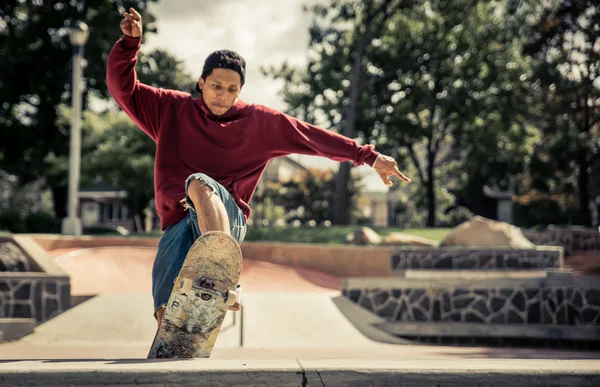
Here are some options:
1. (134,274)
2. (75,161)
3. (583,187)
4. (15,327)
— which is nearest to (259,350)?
(15,327)

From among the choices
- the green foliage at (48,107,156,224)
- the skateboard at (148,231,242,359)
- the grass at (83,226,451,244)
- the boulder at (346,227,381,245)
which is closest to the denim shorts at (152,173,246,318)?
the skateboard at (148,231,242,359)

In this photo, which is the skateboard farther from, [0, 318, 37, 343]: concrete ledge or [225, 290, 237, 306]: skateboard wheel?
[0, 318, 37, 343]: concrete ledge

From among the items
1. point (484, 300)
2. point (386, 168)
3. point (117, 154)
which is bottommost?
point (484, 300)

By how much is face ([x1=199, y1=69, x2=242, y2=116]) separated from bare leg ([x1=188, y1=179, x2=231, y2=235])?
0.64 metres

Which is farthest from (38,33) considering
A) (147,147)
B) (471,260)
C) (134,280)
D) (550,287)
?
(550,287)

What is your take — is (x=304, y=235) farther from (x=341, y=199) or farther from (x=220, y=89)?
(x=220, y=89)

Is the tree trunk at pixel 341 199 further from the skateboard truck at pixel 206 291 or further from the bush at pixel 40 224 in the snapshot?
the skateboard truck at pixel 206 291

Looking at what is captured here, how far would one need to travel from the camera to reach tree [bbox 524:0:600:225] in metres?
23.1

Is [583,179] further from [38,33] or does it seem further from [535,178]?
[38,33]

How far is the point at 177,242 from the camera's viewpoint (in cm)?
316

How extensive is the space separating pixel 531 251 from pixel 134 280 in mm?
9131

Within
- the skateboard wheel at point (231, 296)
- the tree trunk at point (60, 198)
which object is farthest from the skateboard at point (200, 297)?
the tree trunk at point (60, 198)

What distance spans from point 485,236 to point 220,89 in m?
12.6

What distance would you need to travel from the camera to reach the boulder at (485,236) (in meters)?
14.4
